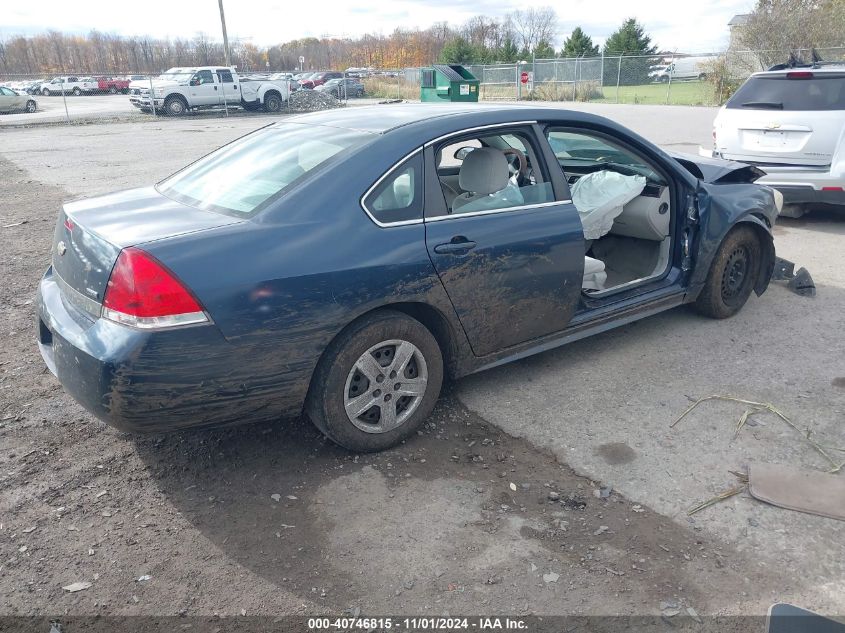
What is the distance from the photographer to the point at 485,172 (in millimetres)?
3900

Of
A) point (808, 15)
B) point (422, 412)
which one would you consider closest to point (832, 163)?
point (422, 412)

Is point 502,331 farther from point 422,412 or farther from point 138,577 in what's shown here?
point 138,577

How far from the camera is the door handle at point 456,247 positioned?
11.1 feet

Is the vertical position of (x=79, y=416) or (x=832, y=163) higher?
(x=832, y=163)

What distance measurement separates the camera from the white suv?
7.29m

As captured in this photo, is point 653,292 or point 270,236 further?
point 653,292

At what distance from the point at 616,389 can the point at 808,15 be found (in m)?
30.2

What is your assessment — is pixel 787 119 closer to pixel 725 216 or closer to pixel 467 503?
pixel 725 216

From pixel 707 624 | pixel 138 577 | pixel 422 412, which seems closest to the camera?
pixel 707 624

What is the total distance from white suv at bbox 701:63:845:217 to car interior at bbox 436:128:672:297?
3424mm

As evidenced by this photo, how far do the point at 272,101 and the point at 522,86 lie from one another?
45.8 ft

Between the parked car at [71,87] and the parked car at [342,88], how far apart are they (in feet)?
64.3

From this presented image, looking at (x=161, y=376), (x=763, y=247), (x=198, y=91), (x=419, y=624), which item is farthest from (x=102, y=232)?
(x=198, y=91)

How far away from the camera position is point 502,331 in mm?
3746
